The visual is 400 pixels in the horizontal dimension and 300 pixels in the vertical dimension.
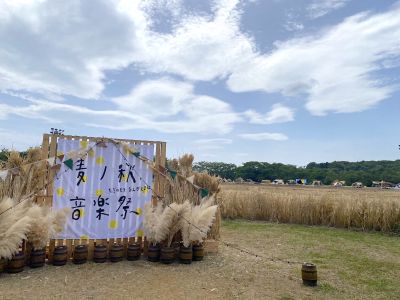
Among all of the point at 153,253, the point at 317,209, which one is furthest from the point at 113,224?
the point at 317,209

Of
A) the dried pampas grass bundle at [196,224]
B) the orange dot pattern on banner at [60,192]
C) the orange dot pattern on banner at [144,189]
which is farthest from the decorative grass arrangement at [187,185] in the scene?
the orange dot pattern on banner at [60,192]

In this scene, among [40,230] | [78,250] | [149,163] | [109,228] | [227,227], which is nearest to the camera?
[40,230]

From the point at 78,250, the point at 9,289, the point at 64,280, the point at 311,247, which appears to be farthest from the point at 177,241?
the point at 311,247

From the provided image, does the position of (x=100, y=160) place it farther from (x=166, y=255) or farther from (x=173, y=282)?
(x=173, y=282)

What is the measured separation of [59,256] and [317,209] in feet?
30.2

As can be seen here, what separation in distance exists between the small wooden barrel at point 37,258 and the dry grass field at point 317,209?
548 cm

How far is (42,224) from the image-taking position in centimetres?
509

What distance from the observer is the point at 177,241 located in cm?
632

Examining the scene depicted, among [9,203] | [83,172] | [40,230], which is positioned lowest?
[40,230]

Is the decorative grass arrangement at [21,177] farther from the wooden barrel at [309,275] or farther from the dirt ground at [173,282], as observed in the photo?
the wooden barrel at [309,275]

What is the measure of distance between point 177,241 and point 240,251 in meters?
1.63

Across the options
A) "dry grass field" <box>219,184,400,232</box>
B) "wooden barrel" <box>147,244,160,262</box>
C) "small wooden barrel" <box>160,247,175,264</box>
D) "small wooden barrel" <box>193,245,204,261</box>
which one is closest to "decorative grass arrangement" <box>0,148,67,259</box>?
"wooden barrel" <box>147,244,160,262</box>

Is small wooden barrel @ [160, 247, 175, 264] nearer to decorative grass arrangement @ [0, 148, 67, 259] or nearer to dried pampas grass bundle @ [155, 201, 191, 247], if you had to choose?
dried pampas grass bundle @ [155, 201, 191, 247]

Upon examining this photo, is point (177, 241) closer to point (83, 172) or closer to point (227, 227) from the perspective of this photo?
point (83, 172)
